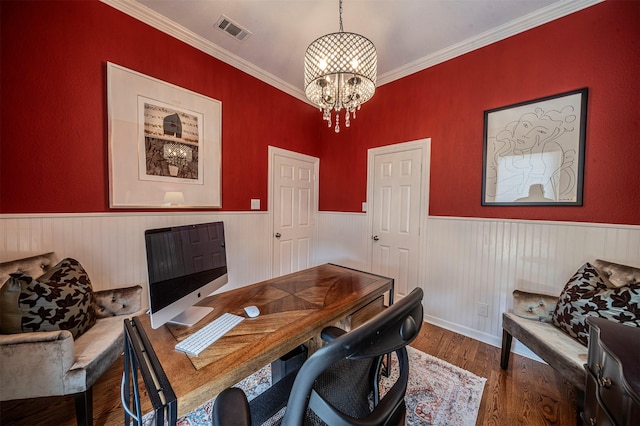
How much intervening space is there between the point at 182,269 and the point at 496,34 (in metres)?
3.18

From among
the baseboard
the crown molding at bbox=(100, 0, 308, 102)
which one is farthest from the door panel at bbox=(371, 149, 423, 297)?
the crown molding at bbox=(100, 0, 308, 102)

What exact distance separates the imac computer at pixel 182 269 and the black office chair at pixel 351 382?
0.45 m

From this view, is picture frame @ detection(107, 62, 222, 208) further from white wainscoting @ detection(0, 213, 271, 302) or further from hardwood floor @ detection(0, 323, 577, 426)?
hardwood floor @ detection(0, 323, 577, 426)

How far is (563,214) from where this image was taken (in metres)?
1.91

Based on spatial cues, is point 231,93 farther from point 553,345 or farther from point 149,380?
point 553,345

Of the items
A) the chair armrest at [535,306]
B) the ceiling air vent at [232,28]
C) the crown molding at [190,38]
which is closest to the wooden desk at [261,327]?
the chair armrest at [535,306]

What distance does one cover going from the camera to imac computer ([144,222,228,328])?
0.93 meters

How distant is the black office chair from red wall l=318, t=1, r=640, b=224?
7.04ft

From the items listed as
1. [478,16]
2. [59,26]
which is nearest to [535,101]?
[478,16]

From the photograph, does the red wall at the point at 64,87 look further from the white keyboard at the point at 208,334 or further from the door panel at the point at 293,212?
the white keyboard at the point at 208,334

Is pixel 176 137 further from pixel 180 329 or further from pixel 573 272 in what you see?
pixel 573 272

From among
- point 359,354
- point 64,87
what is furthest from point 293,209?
point 359,354

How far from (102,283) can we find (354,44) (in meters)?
2.67

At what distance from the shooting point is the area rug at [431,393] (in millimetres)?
1399
